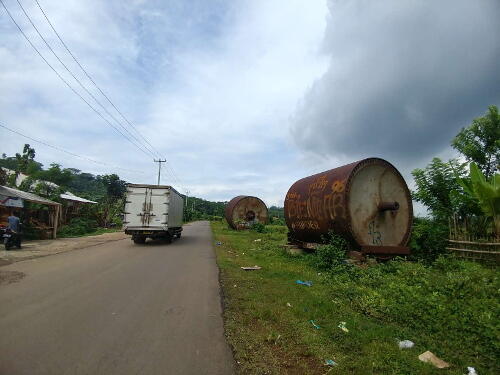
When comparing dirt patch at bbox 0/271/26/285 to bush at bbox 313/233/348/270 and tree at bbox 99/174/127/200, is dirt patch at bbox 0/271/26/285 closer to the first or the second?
bush at bbox 313/233/348/270

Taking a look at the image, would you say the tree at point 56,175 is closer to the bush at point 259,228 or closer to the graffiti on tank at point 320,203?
the bush at point 259,228

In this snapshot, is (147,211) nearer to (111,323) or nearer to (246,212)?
(111,323)

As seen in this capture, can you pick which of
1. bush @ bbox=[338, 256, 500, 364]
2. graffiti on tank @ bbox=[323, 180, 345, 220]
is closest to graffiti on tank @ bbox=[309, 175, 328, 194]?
graffiti on tank @ bbox=[323, 180, 345, 220]

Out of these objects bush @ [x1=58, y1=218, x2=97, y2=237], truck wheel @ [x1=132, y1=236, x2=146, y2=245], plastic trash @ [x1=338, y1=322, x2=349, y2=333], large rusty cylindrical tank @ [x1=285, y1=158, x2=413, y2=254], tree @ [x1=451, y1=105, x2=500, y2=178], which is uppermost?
tree @ [x1=451, y1=105, x2=500, y2=178]

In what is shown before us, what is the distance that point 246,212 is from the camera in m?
28.4

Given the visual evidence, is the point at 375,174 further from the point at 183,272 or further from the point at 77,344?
the point at 77,344

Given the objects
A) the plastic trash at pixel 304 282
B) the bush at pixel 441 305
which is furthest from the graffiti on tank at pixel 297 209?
the bush at pixel 441 305

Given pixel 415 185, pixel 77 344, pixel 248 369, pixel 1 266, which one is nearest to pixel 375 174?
pixel 415 185

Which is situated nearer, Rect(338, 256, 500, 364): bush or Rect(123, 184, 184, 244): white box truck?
Rect(338, 256, 500, 364): bush

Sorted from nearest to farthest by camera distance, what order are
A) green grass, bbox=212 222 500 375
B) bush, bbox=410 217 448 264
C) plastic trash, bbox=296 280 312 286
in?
green grass, bbox=212 222 500 375 < plastic trash, bbox=296 280 312 286 < bush, bbox=410 217 448 264

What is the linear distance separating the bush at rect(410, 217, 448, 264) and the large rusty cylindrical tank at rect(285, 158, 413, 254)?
2.09ft

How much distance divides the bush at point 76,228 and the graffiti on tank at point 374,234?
18717 millimetres

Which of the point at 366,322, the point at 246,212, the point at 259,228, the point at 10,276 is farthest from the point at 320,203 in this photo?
the point at 246,212

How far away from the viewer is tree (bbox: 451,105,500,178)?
15703 millimetres
